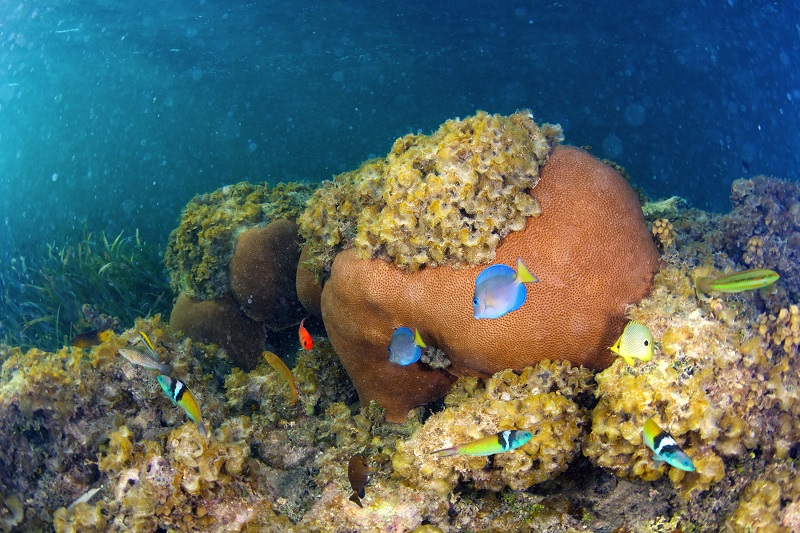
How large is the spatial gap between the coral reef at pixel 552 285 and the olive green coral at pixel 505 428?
0.27 metres

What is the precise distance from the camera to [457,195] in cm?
344

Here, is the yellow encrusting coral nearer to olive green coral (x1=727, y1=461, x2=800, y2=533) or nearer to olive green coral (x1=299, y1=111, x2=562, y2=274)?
olive green coral (x1=299, y1=111, x2=562, y2=274)

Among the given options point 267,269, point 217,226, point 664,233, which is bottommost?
point 267,269

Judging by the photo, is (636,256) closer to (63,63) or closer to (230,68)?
(230,68)

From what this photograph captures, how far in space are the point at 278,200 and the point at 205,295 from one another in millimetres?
1643

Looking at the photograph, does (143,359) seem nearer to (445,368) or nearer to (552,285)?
(445,368)

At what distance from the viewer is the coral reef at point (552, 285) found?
3.52 m

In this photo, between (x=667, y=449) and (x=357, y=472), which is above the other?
(x=667, y=449)

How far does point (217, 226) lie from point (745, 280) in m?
5.52

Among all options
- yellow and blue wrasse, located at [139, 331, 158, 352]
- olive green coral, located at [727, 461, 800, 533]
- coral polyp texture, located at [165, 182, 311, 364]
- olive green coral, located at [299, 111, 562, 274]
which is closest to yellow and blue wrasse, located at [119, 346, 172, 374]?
yellow and blue wrasse, located at [139, 331, 158, 352]

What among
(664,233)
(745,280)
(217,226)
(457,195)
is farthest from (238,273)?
(745,280)

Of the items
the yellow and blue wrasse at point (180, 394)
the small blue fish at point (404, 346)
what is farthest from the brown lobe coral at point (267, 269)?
the yellow and blue wrasse at point (180, 394)

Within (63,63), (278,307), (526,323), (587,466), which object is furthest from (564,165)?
(63,63)

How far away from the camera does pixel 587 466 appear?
11.7 feet
